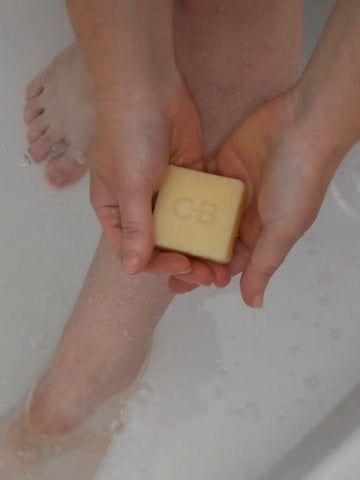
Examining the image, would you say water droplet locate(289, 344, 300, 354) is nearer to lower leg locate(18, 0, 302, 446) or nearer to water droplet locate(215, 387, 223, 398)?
water droplet locate(215, 387, 223, 398)

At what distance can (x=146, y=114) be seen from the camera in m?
0.89

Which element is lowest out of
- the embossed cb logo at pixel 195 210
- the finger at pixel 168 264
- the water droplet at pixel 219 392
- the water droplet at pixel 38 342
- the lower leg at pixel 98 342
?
the water droplet at pixel 219 392

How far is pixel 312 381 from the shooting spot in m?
1.15

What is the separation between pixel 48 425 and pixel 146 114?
16.9 inches

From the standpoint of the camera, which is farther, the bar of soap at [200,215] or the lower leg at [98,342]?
the lower leg at [98,342]

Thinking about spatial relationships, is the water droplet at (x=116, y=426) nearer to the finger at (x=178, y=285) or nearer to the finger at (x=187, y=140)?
the finger at (x=178, y=285)

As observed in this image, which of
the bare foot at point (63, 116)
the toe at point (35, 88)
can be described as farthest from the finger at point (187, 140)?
the toe at point (35, 88)

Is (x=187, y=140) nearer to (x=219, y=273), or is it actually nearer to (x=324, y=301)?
(x=219, y=273)

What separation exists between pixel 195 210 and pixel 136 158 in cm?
8

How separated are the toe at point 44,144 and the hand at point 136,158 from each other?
306 millimetres

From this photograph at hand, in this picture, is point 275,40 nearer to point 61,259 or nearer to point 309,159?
point 309,159

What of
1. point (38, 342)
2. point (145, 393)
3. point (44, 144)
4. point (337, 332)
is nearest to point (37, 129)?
point (44, 144)

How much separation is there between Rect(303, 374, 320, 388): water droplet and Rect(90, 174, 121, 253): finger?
40 centimetres

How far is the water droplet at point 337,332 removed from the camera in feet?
3.85
